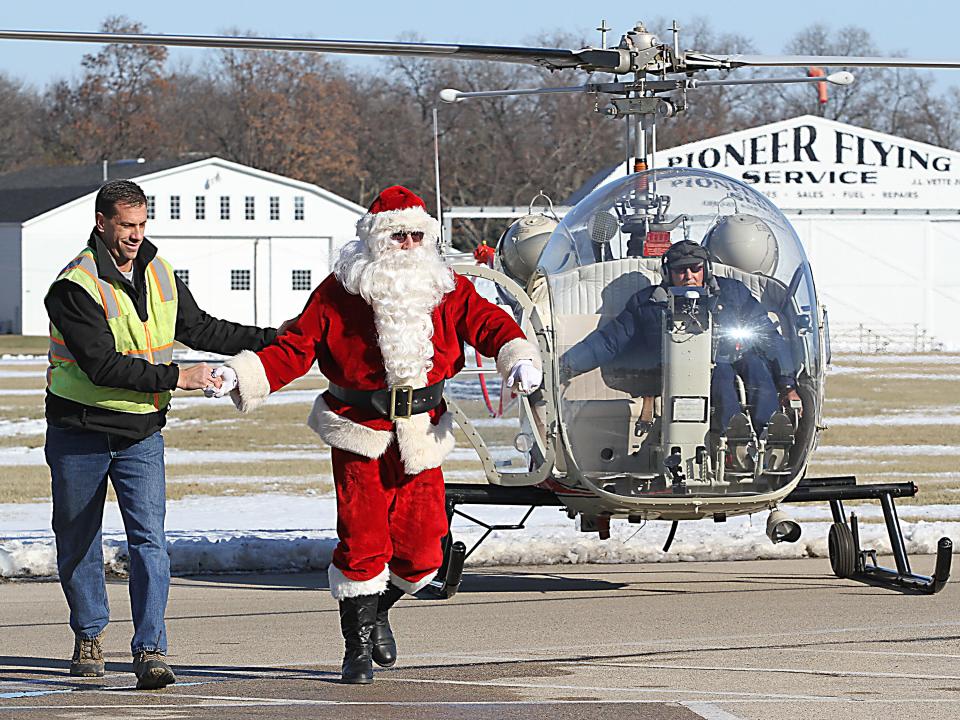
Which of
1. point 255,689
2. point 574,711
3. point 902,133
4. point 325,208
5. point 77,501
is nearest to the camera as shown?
point 574,711

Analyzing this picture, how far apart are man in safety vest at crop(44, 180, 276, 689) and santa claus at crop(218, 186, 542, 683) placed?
0.32 m

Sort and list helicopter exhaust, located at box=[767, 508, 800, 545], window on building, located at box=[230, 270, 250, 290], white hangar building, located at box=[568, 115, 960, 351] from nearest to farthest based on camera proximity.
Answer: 1. helicopter exhaust, located at box=[767, 508, 800, 545]
2. white hangar building, located at box=[568, 115, 960, 351]
3. window on building, located at box=[230, 270, 250, 290]

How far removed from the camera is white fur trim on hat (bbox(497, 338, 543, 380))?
5918 millimetres

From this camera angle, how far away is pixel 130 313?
5746 mm

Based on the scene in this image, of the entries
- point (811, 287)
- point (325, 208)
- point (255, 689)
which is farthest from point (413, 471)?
point (325, 208)

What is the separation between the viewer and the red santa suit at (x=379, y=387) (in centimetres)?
573

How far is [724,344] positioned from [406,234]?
1.73m

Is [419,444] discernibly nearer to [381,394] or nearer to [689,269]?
[381,394]

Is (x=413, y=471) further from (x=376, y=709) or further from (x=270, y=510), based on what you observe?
(x=270, y=510)

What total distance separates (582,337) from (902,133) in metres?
82.6

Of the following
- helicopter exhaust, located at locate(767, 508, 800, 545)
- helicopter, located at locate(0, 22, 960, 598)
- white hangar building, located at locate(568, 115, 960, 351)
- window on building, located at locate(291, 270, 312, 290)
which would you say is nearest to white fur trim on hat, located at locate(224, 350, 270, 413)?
helicopter, located at locate(0, 22, 960, 598)

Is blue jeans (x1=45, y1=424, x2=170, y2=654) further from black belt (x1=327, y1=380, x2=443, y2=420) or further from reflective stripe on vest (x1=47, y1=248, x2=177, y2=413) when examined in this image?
black belt (x1=327, y1=380, x2=443, y2=420)

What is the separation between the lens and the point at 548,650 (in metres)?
6.28

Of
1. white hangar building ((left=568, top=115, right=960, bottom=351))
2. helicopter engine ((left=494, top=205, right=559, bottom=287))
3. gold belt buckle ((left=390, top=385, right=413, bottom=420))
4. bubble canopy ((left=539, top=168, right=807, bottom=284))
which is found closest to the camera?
gold belt buckle ((left=390, top=385, right=413, bottom=420))
